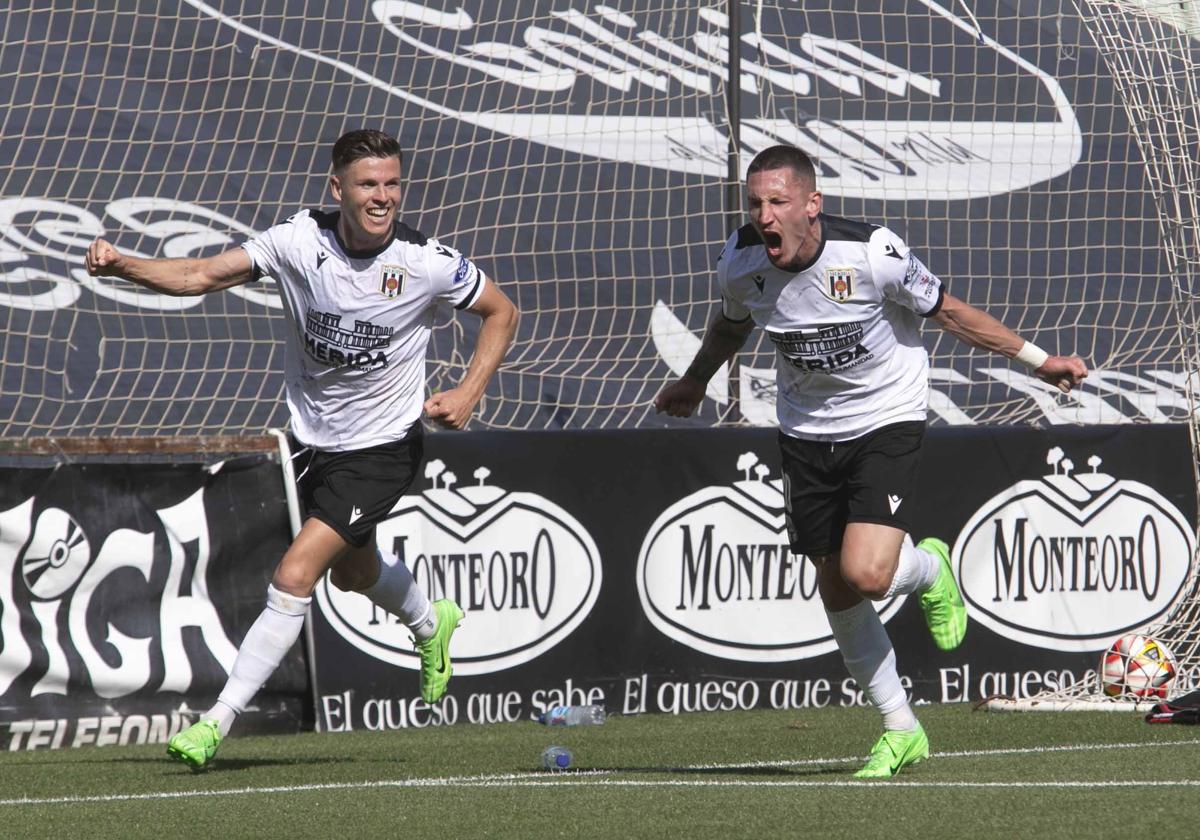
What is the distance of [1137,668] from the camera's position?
25.8ft

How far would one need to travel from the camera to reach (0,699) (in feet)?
24.0

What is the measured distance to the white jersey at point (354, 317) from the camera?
5.78m

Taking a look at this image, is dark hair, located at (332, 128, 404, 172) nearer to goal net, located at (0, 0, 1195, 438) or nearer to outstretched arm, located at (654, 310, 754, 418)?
outstretched arm, located at (654, 310, 754, 418)

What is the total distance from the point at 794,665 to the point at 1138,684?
5.20ft

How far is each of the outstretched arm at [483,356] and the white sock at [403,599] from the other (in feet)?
2.70

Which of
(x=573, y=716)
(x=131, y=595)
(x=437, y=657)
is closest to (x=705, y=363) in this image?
(x=437, y=657)

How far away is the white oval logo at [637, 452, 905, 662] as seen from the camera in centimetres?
821

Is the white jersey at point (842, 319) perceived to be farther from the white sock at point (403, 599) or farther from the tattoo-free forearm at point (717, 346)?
the white sock at point (403, 599)

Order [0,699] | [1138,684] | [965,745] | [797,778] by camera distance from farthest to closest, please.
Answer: [1138,684]
[0,699]
[965,745]
[797,778]

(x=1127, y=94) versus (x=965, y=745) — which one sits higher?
(x=1127, y=94)

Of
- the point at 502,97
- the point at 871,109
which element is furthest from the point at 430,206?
the point at 871,109

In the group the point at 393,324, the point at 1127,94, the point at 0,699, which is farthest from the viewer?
the point at 1127,94

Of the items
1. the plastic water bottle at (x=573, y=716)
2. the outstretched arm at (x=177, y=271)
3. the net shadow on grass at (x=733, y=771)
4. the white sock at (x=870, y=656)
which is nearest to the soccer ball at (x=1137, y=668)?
the plastic water bottle at (x=573, y=716)

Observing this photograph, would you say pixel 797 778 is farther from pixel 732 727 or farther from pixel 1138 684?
pixel 1138 684
